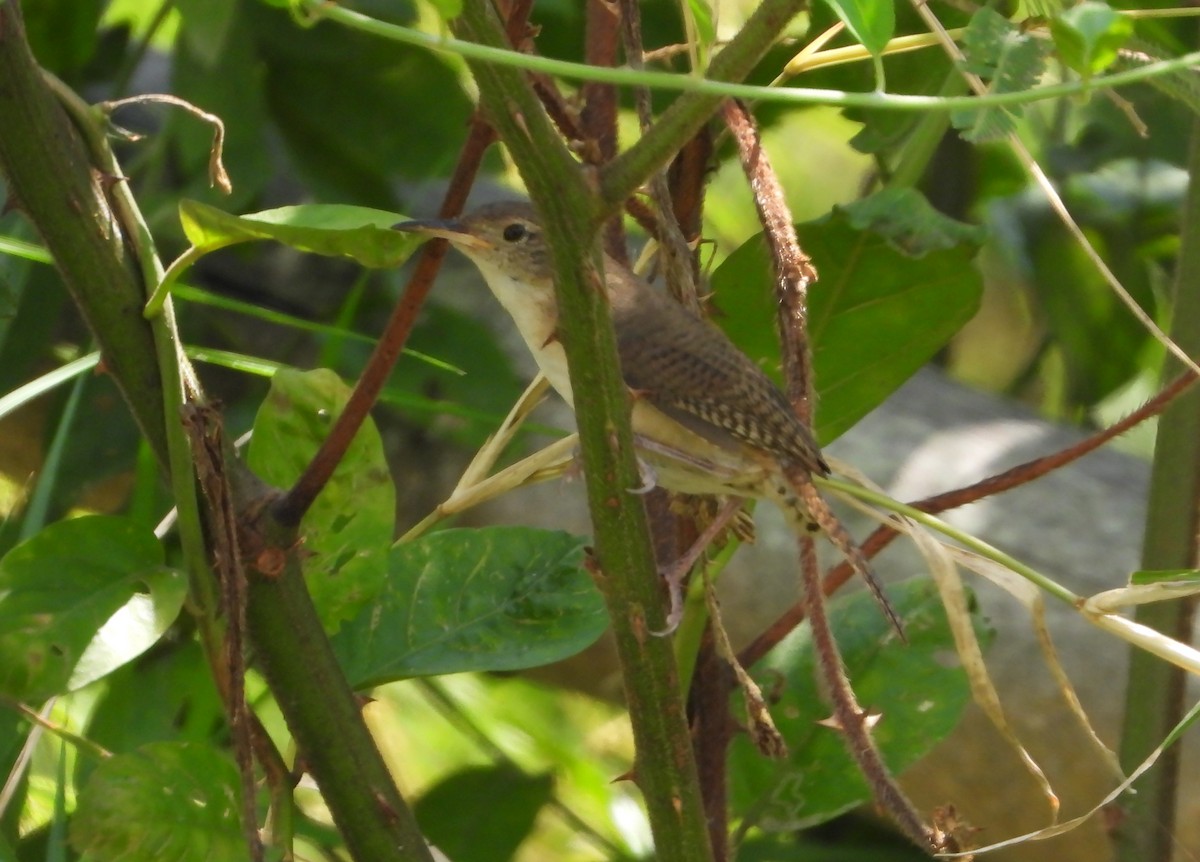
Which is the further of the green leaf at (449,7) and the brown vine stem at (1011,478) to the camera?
the brown vine stem at (1011,478)

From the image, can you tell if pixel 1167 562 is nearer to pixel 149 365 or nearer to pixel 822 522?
pixel 822 522

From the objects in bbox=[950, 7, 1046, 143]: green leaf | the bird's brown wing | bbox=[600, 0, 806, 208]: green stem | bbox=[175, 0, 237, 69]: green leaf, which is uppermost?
bbox=[175, 0, 237, 69]: green leaf

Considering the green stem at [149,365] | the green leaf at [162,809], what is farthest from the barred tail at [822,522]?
the green leaf at [162,809]

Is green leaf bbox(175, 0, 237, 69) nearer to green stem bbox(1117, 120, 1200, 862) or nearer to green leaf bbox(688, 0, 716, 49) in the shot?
green leaf bbox(688, 0, 716, 49)

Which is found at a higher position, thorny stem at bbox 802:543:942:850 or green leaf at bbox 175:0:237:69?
green leaf at bbox 175:0:237:69

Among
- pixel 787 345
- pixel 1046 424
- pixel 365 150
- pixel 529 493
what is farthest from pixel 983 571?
pixel 1046 424

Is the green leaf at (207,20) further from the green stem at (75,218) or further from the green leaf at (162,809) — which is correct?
the green leaf at (162,809)

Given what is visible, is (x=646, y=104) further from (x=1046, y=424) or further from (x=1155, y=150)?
(x=1046, y=424)

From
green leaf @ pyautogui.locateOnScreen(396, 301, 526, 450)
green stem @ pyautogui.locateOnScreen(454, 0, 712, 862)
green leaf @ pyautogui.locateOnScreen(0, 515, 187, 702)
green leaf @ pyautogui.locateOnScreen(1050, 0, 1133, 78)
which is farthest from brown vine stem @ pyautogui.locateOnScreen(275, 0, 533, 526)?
green leaf @ pyautogui.locateOnScreen(396, 301, 526, 450)
